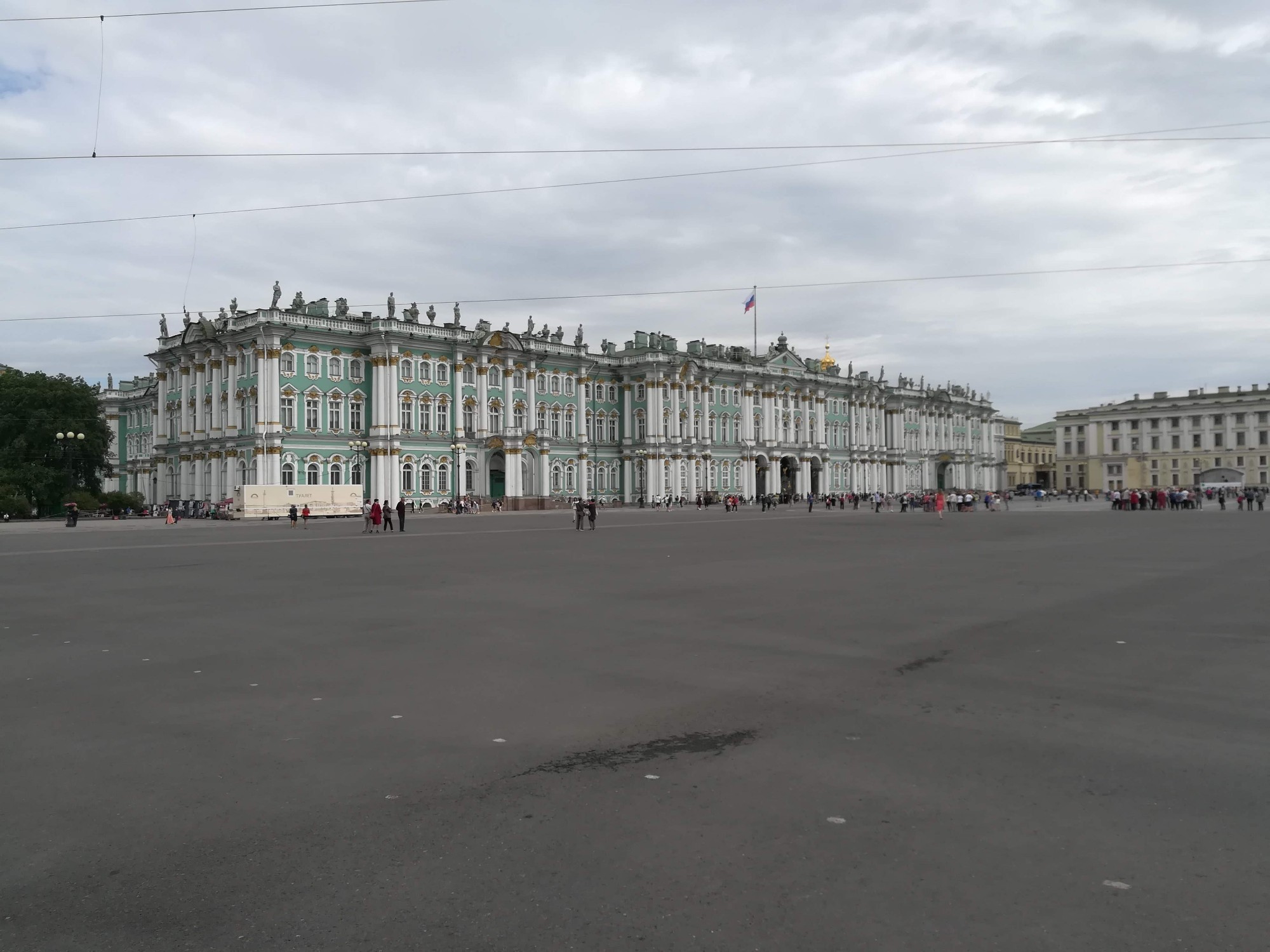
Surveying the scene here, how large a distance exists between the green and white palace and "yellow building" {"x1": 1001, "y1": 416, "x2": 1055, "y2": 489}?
6012cm

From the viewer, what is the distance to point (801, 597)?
1416cm

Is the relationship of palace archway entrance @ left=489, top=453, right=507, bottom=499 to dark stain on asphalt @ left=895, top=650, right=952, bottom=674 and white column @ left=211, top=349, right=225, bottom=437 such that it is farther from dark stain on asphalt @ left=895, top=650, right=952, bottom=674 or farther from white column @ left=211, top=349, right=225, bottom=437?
dark stain on asphalt @ left=895, top=650, right=952, bottom=674

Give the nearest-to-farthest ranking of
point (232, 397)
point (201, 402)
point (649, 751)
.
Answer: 1. point (649, 751)
2. point (232, 397)
3. point (201, 402)

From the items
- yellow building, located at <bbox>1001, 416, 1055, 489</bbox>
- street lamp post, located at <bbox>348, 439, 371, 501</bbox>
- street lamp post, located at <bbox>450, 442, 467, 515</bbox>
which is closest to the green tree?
street lamp post, located at <bbox>348, 439, 371, 501</bbox>

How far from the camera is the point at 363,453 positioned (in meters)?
65.9

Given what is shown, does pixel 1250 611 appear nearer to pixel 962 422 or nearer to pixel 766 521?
pixel 766 521

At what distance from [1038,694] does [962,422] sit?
5105 inches

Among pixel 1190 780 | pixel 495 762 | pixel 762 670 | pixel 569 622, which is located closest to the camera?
pixel 1190 780

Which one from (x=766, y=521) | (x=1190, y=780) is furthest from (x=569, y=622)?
(x=766, y=521)

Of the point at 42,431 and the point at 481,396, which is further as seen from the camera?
the point at 481,396

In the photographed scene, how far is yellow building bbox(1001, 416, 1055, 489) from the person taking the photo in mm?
157000

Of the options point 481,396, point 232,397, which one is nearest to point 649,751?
point 232,397

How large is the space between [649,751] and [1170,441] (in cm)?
15104

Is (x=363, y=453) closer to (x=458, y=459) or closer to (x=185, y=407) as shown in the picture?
(x=458, y=459)
